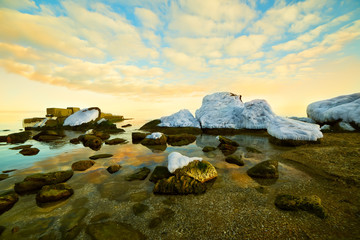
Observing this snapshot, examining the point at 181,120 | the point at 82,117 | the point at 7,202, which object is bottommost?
the point at 7,202

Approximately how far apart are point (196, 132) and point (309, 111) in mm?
15310

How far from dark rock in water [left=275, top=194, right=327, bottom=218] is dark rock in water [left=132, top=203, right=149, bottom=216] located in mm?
3531

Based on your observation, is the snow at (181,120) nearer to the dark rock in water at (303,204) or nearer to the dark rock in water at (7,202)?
the dark rock in water at (303,204)

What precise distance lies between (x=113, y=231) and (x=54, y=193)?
2625 mm

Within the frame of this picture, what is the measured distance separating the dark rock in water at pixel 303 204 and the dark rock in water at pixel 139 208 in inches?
139

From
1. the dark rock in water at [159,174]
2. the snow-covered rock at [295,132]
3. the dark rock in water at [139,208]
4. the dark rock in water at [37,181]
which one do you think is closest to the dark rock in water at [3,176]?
the dark rock in water at [37,181]

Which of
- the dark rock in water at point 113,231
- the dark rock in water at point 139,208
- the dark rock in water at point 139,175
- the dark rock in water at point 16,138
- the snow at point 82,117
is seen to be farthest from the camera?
the snow at point 82,117

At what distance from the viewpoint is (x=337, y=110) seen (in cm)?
1409

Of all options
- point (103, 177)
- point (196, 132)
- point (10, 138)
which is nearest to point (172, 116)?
point (196, 132)

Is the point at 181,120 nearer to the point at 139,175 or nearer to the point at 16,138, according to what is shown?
the point at 139,175

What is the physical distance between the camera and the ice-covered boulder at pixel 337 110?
42.7 ft

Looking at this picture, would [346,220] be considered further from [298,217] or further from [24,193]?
[24,193]

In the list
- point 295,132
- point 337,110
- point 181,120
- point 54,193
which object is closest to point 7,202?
point 54,193

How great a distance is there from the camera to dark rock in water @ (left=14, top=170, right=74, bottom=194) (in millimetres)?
4772
